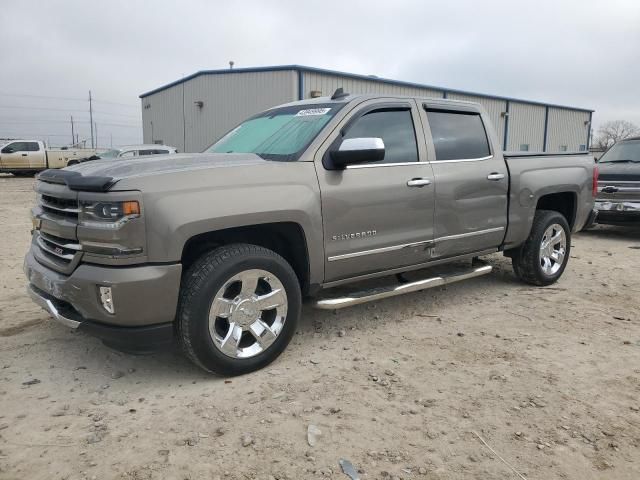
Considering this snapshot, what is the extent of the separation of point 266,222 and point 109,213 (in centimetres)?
96

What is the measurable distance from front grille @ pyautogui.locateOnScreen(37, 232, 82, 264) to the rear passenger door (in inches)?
110

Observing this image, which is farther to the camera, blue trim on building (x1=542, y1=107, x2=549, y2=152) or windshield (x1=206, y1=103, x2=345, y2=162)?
blue trim on building (x1=542, y1=107, x2=549, y2=152)

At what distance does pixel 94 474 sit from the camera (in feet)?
7.93

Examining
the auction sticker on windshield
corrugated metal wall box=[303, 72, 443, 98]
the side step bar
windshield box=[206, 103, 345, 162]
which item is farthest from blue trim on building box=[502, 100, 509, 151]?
the auction sticker on windshield

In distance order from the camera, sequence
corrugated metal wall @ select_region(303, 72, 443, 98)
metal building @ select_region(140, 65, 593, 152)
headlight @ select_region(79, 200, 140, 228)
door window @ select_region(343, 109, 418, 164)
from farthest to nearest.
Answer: metal building @ select_region(140, 65, 593, 152) → corrugated metal wall @ select_region(303, 72, 443, 98) → door window @ select_region(343, 109, 418, 164) → headlight @ select_region(79, 200, 140, 228)

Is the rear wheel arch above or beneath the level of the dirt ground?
above

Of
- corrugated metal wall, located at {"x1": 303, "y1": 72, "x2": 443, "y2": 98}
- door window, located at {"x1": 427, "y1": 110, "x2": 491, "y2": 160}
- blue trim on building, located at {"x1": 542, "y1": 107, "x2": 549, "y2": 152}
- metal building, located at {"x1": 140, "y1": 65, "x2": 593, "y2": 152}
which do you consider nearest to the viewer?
door window, located at {"x1": 427, "y1": 110, "x2": 491, "y2": 160}

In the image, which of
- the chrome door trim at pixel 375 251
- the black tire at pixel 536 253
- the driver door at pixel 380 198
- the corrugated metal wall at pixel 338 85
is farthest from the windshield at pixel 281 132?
the corrugated metal wall at pixel 338 85

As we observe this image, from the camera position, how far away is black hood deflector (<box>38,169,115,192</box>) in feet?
9.71

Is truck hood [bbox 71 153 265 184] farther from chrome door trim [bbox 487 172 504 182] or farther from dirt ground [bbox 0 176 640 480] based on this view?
Answer: chrome door trim [bbox 487 172 504 182]

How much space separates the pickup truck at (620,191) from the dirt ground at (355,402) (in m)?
4.79

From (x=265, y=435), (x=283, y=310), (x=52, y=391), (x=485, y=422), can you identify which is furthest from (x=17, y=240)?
(x=485, y=422)

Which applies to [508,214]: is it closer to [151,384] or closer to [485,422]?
[485,422]

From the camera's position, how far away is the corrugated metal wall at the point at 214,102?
1869 centimetres
